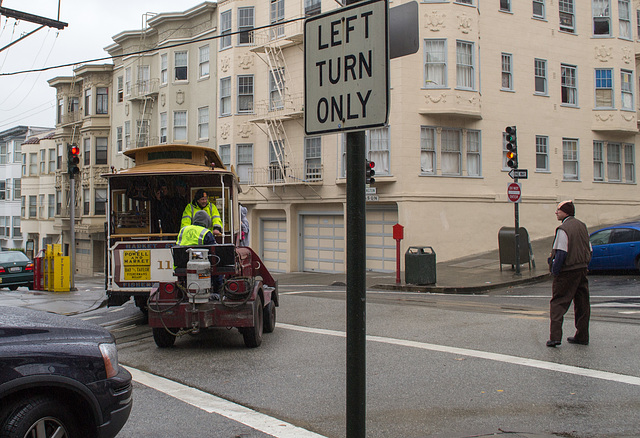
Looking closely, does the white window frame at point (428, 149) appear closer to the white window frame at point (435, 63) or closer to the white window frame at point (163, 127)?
the white window frame at point (435, 63)

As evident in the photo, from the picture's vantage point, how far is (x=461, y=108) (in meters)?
24.0

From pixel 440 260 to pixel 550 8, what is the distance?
489 inches

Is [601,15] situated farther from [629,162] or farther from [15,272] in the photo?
[15,272]

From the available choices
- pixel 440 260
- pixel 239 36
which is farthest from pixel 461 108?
pixel 239 36

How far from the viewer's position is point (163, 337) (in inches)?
341

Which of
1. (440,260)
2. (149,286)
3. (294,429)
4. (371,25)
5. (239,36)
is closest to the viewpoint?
(371,25)

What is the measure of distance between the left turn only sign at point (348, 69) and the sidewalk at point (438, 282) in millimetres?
11436

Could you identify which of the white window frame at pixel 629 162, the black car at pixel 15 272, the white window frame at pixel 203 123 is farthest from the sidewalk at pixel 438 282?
the white window frame at pixel 203 123

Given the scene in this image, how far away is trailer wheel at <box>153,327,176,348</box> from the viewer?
339 inches

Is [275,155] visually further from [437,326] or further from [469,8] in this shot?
[437,326]

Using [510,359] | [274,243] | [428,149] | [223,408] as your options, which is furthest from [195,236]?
[274,243]

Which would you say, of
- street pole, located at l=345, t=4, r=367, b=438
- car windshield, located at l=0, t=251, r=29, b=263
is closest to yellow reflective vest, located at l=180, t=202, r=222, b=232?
street pole, located at l=345, t=4, r=367, b=438

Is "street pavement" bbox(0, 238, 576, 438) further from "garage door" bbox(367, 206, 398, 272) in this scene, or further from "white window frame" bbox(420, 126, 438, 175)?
"white window frame" bbox(420, 126, 438, 175)

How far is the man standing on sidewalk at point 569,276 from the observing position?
7.79 meters
